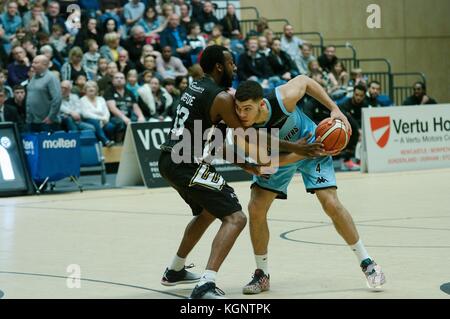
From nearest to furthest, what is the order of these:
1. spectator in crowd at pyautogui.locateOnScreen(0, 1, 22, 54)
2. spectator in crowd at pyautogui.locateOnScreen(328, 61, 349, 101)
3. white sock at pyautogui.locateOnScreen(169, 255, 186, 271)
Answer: white sock at pyautogui.locateOnScreen(169, 255, 186, 271) < spectator in crowd at pyautogui.locateOnScreen(0, 1, 22, 54) < spectator in crowd at pyautogui.locateOnScreen(328, 61, 349, 101)

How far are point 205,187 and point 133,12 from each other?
50.9ft

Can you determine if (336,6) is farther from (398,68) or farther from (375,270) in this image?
(375,270)

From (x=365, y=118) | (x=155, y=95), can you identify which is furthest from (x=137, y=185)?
(x=365, y=118)

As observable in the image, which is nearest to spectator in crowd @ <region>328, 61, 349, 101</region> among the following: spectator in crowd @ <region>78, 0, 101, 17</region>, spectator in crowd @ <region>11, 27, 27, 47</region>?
spectator in crowd @ <region>78, 0, 101, 17</region>

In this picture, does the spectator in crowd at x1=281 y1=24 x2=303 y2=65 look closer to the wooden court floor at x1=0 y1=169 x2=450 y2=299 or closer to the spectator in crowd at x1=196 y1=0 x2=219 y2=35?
the spectator in crowd at x1=196 y1=0 x2=219 y2=35

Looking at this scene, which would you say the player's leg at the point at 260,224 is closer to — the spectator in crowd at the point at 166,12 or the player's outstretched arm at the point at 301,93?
the player's outstretched arm at the point at 301,93

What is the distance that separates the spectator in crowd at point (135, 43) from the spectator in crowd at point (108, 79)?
202 cm

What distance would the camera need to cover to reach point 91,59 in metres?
20.3

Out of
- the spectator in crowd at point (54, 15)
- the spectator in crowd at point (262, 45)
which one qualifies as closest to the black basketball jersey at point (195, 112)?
the spectator in crowd at point (54, 15)

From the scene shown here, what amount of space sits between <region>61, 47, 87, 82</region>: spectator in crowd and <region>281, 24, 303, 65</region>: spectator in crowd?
6630 mm

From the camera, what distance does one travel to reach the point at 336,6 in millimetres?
27859

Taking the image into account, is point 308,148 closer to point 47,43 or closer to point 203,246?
point 203,246

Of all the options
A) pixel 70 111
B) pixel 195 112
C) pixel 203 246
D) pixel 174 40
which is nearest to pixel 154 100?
pixel 70 111

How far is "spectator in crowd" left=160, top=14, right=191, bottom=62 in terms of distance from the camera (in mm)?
22531
